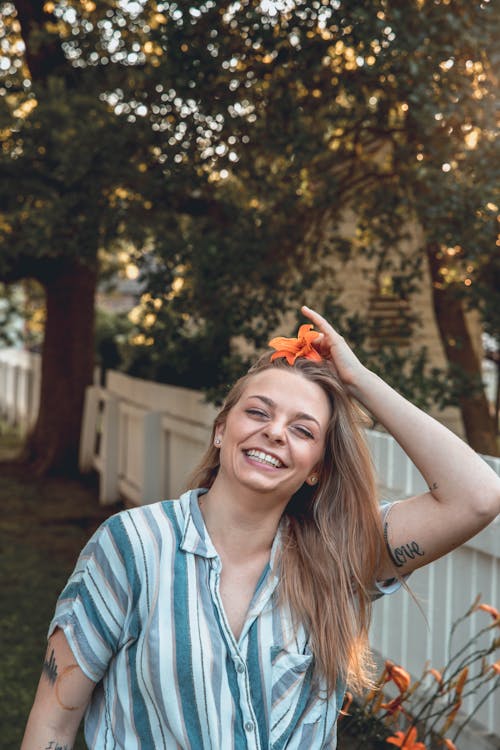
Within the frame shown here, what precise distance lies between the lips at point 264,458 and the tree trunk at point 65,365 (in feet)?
31.5

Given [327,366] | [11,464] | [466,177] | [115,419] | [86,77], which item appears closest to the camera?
[327,366]

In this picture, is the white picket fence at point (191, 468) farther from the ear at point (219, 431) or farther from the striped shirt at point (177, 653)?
the striped shirt at point (177, 653)

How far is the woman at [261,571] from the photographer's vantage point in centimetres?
211

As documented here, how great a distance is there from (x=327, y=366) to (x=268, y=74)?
4.19 metres

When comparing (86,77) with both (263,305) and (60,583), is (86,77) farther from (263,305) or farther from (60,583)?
(60,583)

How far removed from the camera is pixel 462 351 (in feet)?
23.4

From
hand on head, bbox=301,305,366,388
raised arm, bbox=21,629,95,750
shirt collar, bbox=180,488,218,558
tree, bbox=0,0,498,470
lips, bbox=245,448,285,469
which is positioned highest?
tree, bbox=0,0,498,470

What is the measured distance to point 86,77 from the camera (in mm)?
6902

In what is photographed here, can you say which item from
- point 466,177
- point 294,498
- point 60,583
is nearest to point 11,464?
point 60,583

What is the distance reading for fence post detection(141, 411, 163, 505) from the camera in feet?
29.2

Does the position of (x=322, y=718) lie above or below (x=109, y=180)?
below

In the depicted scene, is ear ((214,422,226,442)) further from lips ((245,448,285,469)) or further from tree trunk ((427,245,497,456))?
tree trunk ((427,245,497,456))

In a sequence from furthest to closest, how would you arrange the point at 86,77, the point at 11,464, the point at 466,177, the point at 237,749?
the point at 11,464 → the point at 86,77 → the point at 466,177 → the point at 237,749

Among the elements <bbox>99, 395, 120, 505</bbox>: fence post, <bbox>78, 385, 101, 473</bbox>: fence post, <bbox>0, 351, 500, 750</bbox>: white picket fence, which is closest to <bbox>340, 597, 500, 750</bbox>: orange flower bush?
<bbox>0, 351, 500, 750</bbox>: white picket fence
